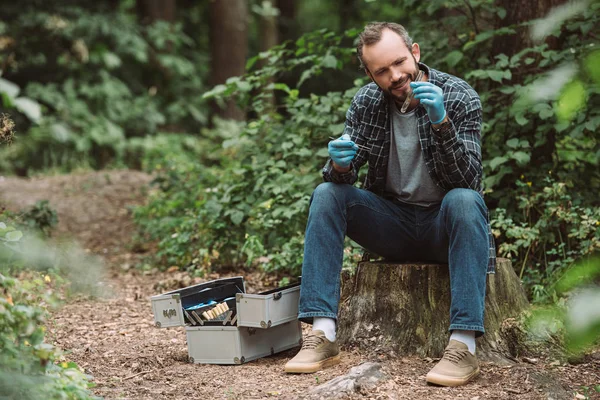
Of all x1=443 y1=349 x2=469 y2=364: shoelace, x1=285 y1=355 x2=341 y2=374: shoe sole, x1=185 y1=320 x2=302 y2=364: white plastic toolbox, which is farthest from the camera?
x1=185 y1=320 x2=302 y2=364: white plastic toolbox

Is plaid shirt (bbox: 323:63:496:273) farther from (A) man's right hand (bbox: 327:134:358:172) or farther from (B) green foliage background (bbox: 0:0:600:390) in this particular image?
(B) green foliage background (bbox: 0:0:600:390)

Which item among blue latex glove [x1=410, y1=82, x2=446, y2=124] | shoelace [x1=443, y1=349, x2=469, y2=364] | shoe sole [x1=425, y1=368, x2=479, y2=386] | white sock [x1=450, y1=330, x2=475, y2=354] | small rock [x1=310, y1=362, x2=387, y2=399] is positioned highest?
blue latex glove [x1=410, y1=82, x2=446, y2=124]

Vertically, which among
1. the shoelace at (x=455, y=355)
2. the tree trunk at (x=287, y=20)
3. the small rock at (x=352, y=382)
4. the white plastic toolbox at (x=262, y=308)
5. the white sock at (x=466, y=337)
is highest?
the tree trunk at (x=287, y=20)

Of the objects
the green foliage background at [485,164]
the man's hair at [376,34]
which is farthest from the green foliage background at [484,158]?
the man's hair at [376,34]

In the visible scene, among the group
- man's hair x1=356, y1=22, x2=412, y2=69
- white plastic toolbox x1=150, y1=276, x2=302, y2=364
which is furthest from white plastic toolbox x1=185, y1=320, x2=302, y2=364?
man's hair x1=356, y1=22, x2=412, y2=69

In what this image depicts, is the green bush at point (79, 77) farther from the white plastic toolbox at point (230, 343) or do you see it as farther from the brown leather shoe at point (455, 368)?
the brown leather shoe at point (455, 368)

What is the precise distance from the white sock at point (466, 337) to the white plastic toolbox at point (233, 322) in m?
0.72

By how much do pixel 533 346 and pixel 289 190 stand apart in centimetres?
216

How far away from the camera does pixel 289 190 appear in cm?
475

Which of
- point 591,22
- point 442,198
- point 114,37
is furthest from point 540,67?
point 114,37

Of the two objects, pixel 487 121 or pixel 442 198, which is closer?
pixel 442 198

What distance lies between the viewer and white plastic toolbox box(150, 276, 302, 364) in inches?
116

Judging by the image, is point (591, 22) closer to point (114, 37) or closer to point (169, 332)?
point (169, 332)

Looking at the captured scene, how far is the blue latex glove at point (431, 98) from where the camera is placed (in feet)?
8.84
